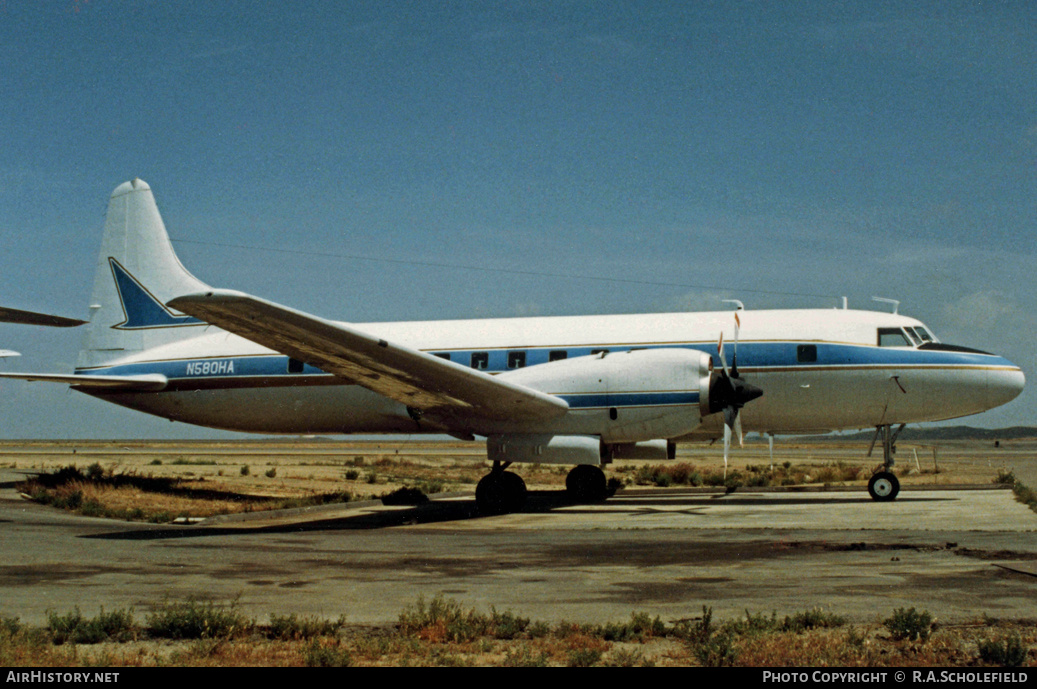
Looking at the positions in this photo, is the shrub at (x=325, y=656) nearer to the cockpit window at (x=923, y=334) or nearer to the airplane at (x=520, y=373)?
the airplane at (x=520, y=373)

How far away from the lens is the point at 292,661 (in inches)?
243

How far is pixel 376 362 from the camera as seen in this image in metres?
16.8

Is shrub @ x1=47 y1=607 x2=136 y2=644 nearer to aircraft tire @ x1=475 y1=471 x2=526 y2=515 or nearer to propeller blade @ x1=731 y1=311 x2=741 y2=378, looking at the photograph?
aircraft tire @ x1=475 y1=471 x2=526 y2=515

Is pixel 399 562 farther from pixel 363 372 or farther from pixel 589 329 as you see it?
pixel 589 329

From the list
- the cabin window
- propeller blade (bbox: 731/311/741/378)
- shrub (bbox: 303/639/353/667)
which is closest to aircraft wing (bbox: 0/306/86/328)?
propeller blade (bbox: 731/311/741/378)

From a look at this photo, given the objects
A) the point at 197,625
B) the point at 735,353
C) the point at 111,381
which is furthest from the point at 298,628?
the point at 111,381

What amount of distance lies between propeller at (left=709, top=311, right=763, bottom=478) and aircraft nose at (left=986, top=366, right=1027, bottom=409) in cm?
578

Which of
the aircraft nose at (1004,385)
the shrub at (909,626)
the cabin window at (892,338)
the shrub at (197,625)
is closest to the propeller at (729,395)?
the cabin window at (892,338)

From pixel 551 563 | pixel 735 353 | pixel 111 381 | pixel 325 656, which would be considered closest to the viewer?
pixel 325 656

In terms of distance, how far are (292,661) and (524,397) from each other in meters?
11.6

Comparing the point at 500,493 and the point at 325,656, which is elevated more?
the point at 500,493

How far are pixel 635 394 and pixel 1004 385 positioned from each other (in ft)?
30.4

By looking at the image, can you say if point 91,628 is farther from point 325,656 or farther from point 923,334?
point 923,334

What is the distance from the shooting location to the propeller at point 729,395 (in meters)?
18.2
